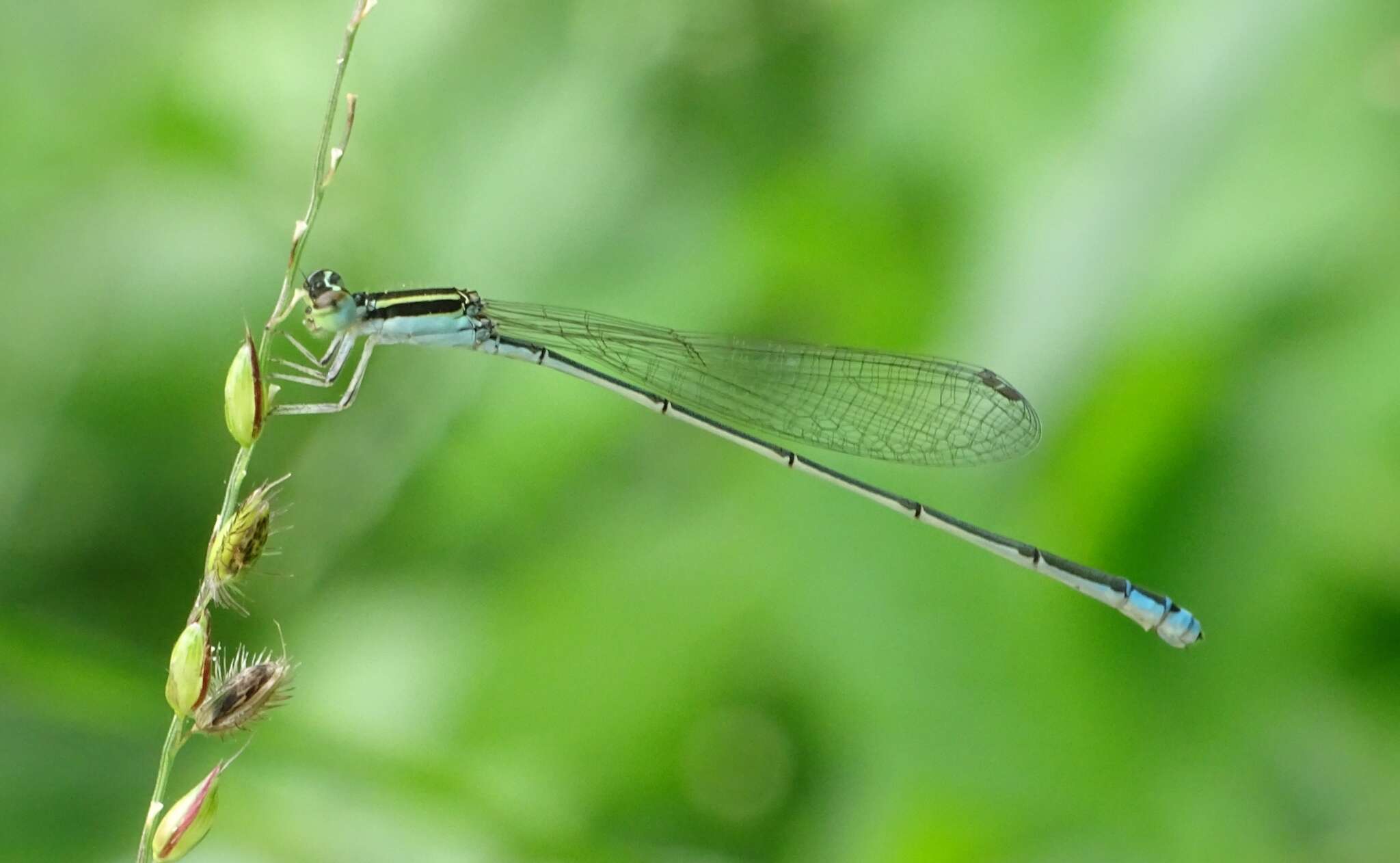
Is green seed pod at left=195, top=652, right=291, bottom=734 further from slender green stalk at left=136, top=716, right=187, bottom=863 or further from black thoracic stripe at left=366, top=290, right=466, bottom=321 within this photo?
black thoracic stripe at left=366, top=290, right=466, bottom=321

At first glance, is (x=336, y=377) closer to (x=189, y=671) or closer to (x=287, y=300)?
(x=287, y=300)

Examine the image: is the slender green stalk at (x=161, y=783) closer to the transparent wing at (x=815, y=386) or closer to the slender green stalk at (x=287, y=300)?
the slender green stalk at (x=287, y=300)

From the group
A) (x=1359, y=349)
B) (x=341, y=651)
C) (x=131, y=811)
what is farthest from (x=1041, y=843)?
(x=131, y=811)

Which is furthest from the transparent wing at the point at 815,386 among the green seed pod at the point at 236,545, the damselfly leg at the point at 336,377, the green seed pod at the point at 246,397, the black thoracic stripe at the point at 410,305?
the green seed pod at the point at 236,545

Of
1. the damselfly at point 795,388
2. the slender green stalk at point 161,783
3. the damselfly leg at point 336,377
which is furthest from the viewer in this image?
the damselfly at point 795,388

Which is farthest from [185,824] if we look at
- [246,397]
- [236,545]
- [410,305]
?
[410,305]

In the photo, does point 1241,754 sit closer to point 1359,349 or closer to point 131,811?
point 1359,349

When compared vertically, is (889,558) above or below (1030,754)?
above
